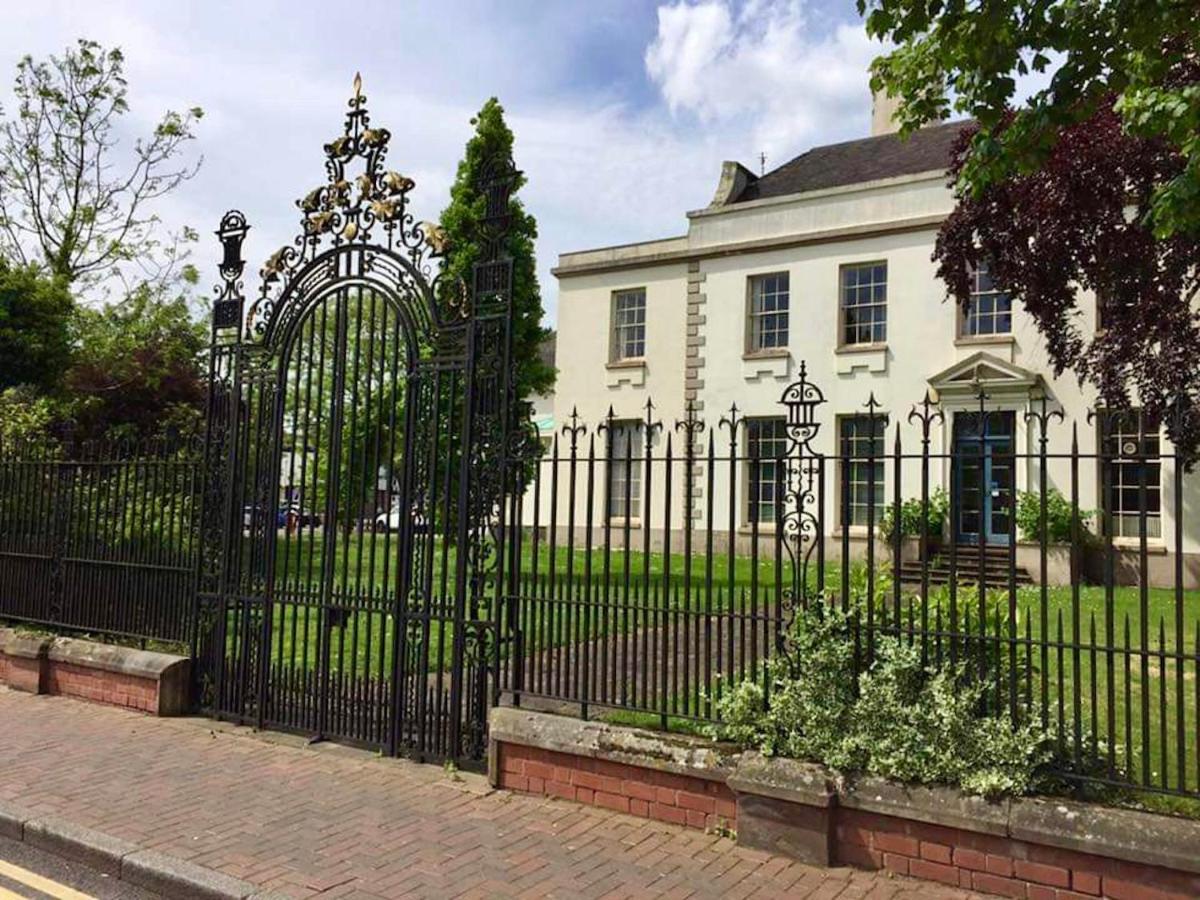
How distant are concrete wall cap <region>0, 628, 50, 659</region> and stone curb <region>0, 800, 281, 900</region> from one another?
3.48 m

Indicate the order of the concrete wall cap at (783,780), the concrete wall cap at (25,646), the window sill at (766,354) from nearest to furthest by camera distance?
the concrete wall cap at (783,780) → the concrete wall cap at (25,646) → the window sill at (766,354)

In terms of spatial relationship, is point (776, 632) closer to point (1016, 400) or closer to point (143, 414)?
point (1016, 400)

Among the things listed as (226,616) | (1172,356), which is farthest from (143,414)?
(1172,356)

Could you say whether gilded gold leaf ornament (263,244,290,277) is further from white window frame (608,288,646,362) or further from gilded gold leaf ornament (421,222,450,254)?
white window frame (608,288,646,362)

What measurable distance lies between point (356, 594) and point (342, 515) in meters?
0.86

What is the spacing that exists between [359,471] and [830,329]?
52.8 feet

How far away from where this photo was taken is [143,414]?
20.0 m

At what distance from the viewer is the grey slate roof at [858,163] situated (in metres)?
22.7

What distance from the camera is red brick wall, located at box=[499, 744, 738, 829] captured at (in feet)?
17.1

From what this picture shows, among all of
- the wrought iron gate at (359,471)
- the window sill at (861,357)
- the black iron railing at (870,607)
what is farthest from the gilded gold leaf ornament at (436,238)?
the window sill at (861,357)

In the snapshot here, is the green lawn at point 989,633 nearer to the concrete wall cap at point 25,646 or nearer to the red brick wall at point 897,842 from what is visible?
the red brick wall at point 897,842

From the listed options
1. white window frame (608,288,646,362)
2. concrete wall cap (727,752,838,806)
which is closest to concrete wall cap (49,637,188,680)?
concrete wall cap (727,752,838,806)

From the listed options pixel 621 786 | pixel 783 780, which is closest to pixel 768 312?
pixel 621 786

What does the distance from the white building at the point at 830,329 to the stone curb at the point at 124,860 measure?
1288cm
